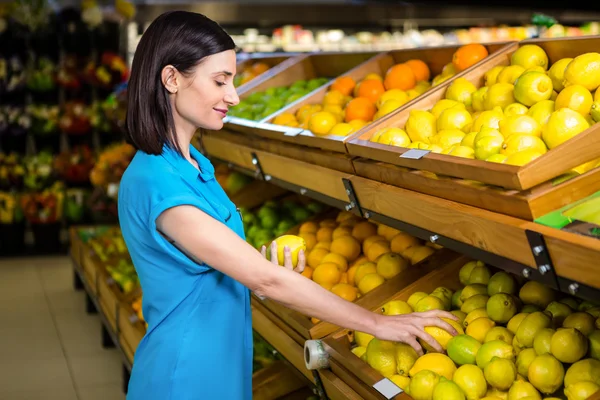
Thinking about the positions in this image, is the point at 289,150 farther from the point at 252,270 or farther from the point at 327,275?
the point at 252,270

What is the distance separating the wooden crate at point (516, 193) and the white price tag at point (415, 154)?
0.05m

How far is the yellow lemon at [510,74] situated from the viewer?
7.34ft

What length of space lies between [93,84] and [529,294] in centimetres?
615

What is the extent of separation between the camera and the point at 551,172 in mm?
1527

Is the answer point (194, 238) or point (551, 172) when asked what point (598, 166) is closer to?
point (551, 172)

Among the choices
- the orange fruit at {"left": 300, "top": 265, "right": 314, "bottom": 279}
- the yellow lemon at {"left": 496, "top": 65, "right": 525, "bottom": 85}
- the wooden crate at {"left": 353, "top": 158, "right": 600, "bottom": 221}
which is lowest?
the orange fruit at {"left": 300, "top": 265, "right": 314, "bottom": 279}

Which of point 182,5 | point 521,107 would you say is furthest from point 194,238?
point 182,5

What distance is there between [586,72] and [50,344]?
12.8 feet

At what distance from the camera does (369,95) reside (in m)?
3.00

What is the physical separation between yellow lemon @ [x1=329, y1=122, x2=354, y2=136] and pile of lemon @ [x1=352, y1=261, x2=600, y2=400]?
0.70 metres

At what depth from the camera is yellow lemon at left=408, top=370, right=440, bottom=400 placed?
5.75ft

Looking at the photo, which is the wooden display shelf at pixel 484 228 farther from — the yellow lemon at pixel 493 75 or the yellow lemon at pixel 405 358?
the yellow lemon at pixel 493 75

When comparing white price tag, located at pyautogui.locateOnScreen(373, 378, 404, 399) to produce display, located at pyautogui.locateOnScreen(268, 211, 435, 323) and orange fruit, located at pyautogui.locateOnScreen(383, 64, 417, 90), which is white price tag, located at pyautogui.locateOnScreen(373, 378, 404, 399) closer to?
produce display, located at pyautogui.locateOnScreen(268, 211, 435, 323)

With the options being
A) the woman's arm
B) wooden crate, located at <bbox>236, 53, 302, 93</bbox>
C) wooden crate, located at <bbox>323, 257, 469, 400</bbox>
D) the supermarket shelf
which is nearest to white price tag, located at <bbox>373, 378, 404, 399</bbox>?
wooden crate, located at <bbox>323, 257, 469, 400</bbox>
